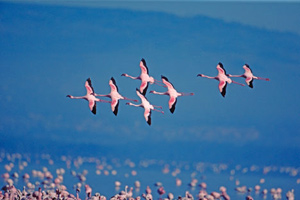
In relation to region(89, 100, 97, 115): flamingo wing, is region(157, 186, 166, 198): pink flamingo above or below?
below

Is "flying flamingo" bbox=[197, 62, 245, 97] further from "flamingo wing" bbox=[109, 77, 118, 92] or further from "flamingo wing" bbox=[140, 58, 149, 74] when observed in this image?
"flamingo wing" bbox=[109, 77, 118, 92]

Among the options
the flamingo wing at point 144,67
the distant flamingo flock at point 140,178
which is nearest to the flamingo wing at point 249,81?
the distant flamingo flock at point 140,178

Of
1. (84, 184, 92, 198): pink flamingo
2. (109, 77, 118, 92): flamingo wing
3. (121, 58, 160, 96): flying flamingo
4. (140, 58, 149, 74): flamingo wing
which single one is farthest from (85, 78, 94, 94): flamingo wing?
(84, 184, 92, 198): pink flamingo

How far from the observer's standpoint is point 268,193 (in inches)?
183

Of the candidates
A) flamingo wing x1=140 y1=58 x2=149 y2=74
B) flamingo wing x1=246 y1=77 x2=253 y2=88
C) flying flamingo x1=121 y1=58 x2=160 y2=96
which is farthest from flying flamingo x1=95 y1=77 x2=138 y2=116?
flamingo wing x1=246 y1=77 x2=253 y2=88

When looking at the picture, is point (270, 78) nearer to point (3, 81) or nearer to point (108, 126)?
point (108, 126)

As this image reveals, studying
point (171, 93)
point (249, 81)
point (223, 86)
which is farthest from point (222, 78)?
point (171, 93)

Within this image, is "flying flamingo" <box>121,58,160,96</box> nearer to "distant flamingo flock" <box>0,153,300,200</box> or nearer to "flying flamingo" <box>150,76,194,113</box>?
"flying flamingo" <box>150,76,194,113</box>

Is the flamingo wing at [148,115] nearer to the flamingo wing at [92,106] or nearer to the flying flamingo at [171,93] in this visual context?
the flying flamingo at [171,93]

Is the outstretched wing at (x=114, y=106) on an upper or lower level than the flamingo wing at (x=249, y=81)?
lower

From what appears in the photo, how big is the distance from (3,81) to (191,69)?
1.56 m

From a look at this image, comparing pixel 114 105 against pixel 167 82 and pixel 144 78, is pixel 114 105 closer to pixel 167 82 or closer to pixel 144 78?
pixel 144 78

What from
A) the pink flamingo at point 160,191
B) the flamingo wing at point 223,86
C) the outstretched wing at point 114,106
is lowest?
the pink flamingo at point 160,191

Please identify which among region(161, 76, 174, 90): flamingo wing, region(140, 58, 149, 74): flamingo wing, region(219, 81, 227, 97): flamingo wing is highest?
region(140, 58, 149, 74): flamingo wing
